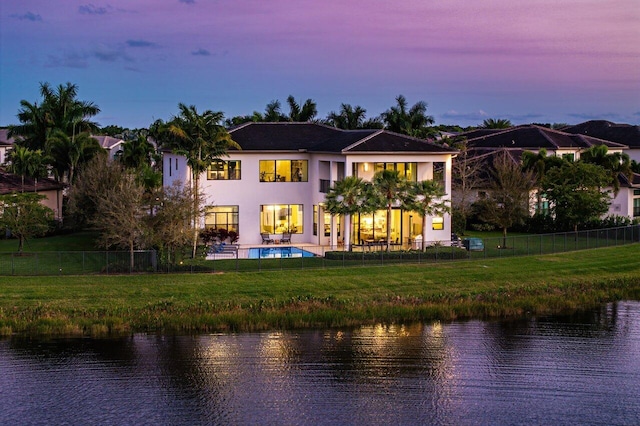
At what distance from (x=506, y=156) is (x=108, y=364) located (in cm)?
4320

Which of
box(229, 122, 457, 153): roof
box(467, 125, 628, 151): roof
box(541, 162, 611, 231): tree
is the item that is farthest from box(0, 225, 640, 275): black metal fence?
box(467, 125, 628, 151): roof

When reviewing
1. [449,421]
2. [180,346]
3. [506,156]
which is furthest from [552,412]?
[506,156]

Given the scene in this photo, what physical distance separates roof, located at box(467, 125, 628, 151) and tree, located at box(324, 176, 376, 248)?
84.1ft

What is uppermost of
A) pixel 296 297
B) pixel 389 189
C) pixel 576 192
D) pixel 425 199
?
pixel 576 192

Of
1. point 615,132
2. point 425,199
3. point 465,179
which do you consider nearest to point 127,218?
point 425,199

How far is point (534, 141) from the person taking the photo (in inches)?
2933

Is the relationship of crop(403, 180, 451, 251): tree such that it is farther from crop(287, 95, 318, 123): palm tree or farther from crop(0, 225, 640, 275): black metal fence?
crop(287, 95, 318, 123): palm tree

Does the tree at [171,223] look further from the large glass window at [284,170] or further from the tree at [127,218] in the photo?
the large glass window at [284,170]

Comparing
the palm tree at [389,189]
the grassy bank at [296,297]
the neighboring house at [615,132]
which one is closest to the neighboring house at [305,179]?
the palm tree at [389,189]

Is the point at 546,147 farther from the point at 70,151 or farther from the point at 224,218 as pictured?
the point at 70,151

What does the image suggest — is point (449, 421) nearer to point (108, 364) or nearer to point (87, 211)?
point (108, 364)

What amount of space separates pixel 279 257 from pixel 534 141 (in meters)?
36.0

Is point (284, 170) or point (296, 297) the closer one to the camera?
point (296, 297)

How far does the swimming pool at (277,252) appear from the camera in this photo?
47.0m
